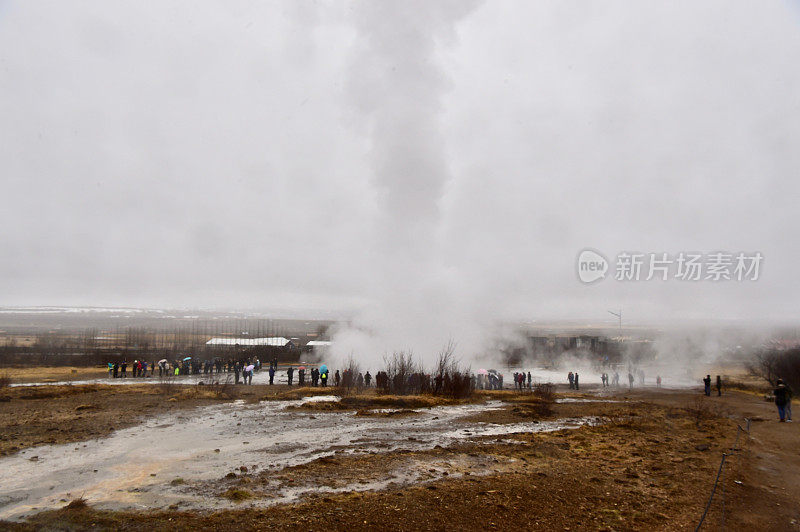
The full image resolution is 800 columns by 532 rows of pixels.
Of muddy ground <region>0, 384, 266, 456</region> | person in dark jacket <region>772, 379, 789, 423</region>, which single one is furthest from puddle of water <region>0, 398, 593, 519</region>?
person in dark jacket <region>772, 379, 789, 423</region>

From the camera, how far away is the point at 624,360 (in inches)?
2461

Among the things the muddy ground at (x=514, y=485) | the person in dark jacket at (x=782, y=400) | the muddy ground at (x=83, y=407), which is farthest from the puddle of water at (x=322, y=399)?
the person in dark jacket at (x=782, y=400)

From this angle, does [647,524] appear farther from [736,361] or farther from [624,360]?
[736,361]

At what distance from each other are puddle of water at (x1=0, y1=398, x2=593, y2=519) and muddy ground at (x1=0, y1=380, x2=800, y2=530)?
56 centimetres

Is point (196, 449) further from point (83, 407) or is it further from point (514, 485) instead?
point (83, 407)

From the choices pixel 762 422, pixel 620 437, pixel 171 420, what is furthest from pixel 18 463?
pixel 762 422

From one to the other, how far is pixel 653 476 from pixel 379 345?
31484 mm

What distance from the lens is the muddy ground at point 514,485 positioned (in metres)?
8.20

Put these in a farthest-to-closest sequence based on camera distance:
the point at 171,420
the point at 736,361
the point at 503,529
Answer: the point at 736,361 → the point at 171,420 → the point at 503,529

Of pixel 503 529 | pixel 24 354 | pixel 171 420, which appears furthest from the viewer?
pixel 24 354

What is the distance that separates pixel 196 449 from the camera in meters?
13.5

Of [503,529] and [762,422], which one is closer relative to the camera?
[503,529]

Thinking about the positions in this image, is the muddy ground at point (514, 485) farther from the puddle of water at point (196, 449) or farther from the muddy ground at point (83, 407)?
the puddle of water at point (196, 449)

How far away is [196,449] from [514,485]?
9.33 meters
